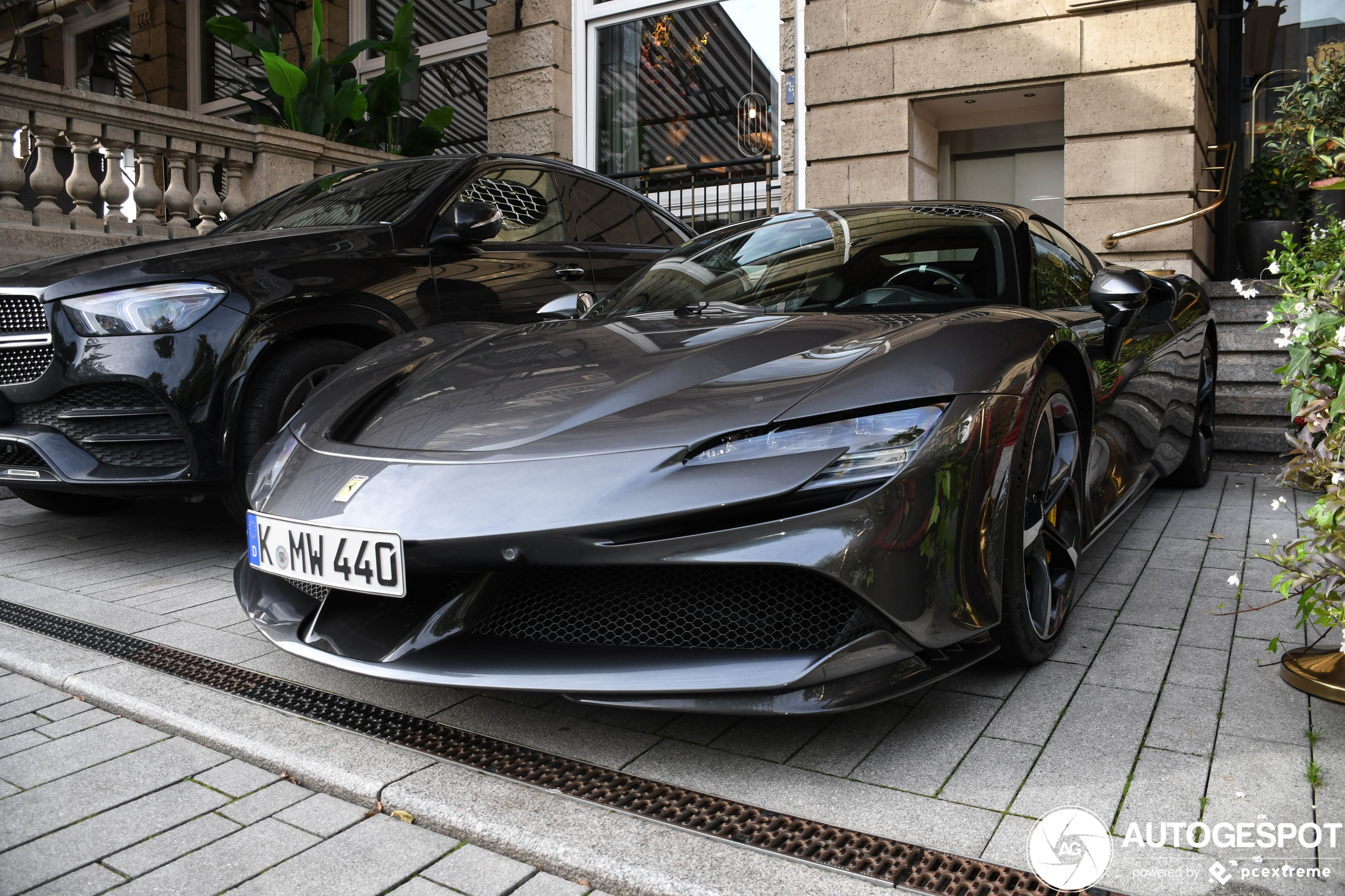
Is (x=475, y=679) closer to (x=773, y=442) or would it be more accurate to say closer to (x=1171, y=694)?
(x=773, y=442)

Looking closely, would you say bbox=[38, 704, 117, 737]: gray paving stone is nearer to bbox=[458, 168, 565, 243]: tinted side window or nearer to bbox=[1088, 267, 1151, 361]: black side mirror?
bbox=[458, 168, 565, 243]: tinted side window

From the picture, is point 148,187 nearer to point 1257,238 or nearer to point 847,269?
point 847,269

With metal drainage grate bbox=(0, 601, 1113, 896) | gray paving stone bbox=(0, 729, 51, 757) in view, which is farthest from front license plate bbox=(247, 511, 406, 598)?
gray paving stone bbox=(0, 729, 51, 757)

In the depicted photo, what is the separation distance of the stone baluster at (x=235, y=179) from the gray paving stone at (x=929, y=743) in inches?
253

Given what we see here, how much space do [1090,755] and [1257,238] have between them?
7810 mm

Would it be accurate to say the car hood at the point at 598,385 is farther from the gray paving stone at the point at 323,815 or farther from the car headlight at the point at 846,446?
the gray paving stone at the point at 323,815

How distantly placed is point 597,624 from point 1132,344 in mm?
2271

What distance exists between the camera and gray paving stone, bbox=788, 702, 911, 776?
6.70 ft

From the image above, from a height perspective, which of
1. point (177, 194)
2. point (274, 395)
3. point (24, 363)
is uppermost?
point (177, 194)

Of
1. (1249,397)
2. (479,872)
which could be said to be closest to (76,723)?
(479,872)

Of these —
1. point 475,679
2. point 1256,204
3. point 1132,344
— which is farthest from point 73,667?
point 1256,204

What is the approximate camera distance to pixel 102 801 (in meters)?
1.97

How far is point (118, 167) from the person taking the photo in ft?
21.5

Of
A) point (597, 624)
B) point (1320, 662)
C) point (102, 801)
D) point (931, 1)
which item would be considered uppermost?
point (931, 1)
